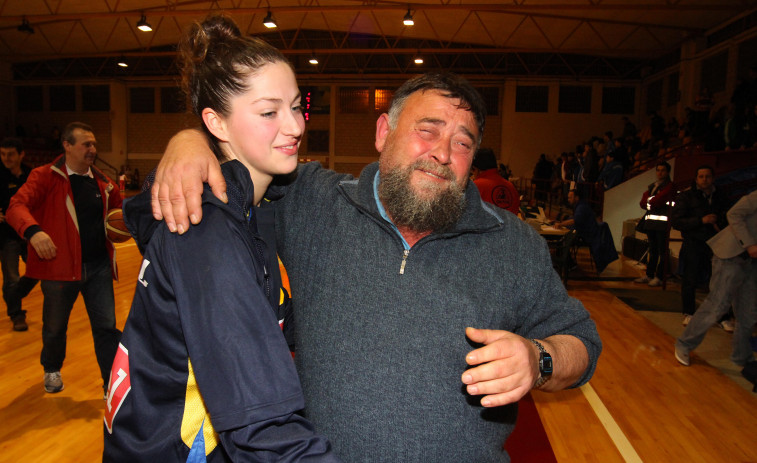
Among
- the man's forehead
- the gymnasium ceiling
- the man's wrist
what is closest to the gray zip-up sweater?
the man's wrist

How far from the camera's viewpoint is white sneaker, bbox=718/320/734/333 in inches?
214

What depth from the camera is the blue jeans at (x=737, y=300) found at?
4152mm

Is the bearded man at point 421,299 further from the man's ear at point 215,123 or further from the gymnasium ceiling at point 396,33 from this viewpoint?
the gymnasium ceiling at point 396,33

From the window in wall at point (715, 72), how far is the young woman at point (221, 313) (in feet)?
49.2

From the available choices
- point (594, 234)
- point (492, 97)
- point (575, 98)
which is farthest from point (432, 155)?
point (575, 98)

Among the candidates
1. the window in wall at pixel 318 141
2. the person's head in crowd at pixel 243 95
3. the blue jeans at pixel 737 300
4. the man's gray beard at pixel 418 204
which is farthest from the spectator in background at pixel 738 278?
the window in wall at pixel 318 141

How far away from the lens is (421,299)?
1.39 metres

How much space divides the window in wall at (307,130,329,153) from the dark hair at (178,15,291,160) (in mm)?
19198

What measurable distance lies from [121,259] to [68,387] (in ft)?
17.8

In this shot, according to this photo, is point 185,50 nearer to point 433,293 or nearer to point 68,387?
point 433,293

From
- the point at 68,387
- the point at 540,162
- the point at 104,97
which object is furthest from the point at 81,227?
the point at 104,97

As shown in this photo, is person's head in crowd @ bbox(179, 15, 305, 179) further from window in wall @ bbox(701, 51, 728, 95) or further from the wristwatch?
window in wall @ bbox(701, 51, 728, 95)

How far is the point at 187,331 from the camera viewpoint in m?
0.82

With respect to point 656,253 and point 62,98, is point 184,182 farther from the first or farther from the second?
point 62,98
